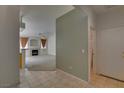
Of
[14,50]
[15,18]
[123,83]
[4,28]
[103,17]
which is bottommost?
[123,83]

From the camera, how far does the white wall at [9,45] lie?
3.33 meters

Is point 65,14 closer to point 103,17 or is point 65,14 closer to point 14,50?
point 103,17

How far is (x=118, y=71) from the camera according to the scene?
423 centimetres

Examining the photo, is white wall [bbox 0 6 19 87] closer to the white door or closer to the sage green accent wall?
the sage green accent wall

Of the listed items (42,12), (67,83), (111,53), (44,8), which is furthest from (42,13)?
(111,53)

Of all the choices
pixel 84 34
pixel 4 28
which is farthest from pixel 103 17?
pixel 4 28

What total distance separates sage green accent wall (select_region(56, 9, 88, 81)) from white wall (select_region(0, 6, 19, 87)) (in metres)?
2.01

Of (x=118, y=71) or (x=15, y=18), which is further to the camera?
(x=118, y=71)

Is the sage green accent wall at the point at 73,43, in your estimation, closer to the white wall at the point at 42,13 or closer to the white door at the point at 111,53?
the white wall at the point at 42,13

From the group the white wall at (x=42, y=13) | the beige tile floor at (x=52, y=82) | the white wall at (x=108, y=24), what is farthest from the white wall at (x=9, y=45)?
the white wall at (x=108, y=24)

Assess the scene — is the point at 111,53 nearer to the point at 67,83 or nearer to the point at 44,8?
the point at 67,83

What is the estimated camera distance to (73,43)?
4480 mm

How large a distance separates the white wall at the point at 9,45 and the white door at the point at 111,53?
3228mm

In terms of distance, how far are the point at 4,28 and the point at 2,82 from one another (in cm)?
156
